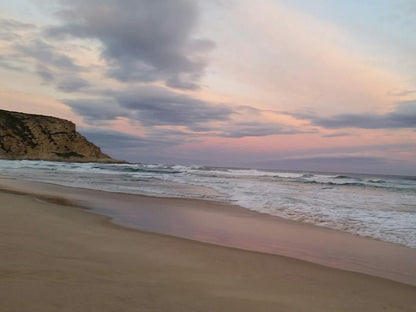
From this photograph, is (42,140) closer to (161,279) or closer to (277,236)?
(277,236)

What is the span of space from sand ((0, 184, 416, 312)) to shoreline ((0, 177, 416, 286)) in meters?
0.53

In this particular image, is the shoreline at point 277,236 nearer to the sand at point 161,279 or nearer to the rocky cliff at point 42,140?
the sand at point 161,279

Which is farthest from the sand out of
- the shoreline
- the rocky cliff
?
the rocky cliff

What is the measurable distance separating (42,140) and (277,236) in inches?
2562

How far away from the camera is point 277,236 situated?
6.39 meters

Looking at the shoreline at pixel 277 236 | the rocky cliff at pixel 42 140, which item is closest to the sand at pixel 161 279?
the shoreline at pixel 277 236

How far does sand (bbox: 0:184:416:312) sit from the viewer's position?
2654mm

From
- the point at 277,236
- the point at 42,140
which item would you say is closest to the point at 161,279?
the point at 277,236

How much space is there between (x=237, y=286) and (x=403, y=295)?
1.96 meters

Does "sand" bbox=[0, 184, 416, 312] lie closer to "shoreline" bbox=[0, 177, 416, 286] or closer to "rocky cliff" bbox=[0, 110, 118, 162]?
"shoreline" bbox=[0, 177, 416, 286]

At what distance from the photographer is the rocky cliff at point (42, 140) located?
2258 inches

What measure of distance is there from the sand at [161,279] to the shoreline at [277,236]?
531mm

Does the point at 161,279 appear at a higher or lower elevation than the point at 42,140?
lower

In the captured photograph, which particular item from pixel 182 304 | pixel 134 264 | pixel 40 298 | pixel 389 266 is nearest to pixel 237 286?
pixel 182 304
